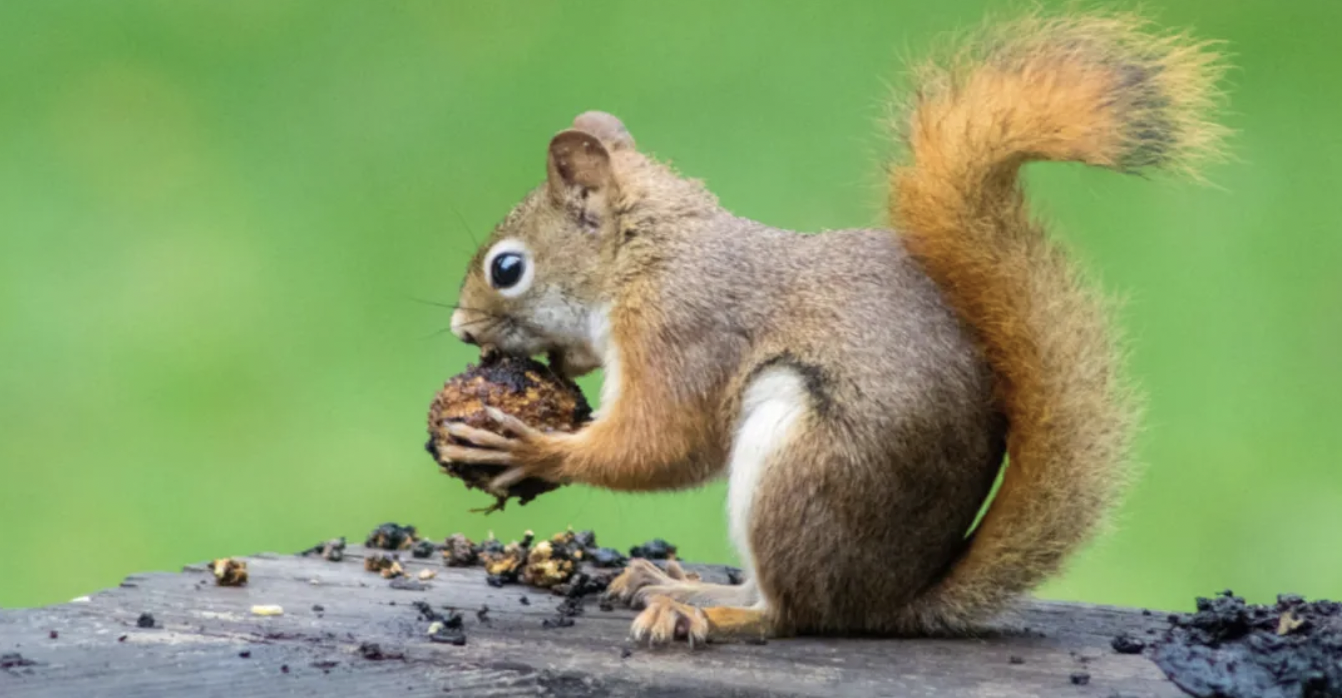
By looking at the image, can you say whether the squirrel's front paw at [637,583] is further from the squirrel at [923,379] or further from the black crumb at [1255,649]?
the black crumb at [1255,649]

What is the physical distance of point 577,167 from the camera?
7.31 feet

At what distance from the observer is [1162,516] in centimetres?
343

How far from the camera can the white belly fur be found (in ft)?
6.50

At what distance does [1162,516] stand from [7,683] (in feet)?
7.72

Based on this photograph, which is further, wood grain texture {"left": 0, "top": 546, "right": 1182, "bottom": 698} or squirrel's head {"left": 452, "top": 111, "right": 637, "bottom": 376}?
squirrel's head {"left": 452, "top": 111, "right": 637, "bottom": 376}

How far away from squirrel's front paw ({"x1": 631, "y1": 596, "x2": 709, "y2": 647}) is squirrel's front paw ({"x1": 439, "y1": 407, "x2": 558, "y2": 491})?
0.75 feet

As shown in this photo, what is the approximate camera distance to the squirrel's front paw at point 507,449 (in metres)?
2.07

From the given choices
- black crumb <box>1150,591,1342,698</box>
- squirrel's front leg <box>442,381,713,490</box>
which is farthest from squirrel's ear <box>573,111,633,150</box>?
black crumb <box>1150,591,1342,698</box>

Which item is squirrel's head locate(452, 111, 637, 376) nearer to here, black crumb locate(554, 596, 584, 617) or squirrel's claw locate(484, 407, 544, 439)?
squirrel's claw locate(484, 407, 544, 439)

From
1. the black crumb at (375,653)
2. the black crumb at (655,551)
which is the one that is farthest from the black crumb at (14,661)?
the black crumb at (655,551)

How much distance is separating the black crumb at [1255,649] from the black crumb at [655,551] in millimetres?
748

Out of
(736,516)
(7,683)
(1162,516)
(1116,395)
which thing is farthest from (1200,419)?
(7,683)

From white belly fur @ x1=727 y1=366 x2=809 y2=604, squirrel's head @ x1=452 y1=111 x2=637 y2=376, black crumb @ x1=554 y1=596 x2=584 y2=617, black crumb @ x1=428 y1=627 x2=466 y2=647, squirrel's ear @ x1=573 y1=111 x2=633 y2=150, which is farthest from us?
squirrel's ear @ x1=573 y1=111 x2=633 y2=150

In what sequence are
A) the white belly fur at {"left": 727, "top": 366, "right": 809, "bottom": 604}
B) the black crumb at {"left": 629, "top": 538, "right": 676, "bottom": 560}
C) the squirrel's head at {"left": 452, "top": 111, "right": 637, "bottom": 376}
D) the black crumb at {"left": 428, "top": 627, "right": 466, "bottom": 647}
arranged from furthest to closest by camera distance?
1. the black crumb at {"left": 629, "top": 538, "right": 676, "bottom": 560}
2. the squirrel's head at {"left": 452, "top": 111, "right": 637, "bottom": 376}
3. the white belly fur at {"left": 727, "top": 366, "right": 809, "bottom": 604}
4. the black crumb at {"left": 428, "top": 627, "right": 466, "bottom": 647}
